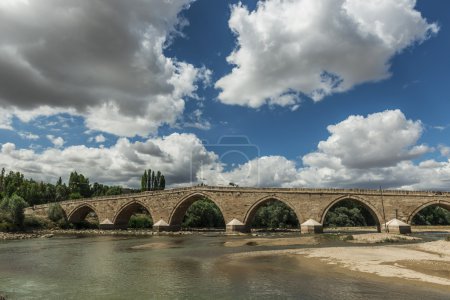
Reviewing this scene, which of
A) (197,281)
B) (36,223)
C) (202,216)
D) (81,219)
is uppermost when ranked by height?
(202,216)

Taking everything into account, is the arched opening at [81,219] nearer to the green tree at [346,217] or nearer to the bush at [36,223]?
the bush at [36,223]

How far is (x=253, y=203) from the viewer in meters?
51.6

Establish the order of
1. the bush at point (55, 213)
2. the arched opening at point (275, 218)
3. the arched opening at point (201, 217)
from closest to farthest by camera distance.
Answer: the arched opening at point (275, 218), the arched opening at point (201, 217), the bush at point (55, 213)

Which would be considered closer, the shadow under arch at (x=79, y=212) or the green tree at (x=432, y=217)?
the shadow under arch at (x=79, y=212)

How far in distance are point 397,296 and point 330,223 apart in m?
63.0

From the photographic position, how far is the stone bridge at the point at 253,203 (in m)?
44.2

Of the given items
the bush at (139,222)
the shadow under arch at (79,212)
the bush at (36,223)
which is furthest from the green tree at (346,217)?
the bush at (36,223)

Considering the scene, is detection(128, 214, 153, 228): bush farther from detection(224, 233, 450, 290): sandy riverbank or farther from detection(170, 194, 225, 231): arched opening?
detection(224, 233, 450, 290): sandy riverbank

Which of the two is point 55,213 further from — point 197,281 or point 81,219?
point 197,281

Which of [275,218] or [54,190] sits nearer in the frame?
[275,218]

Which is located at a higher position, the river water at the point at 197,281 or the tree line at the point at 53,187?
the tree line at the point at 53,187

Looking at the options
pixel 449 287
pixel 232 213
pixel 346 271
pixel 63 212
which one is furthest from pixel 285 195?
pixel 63 212

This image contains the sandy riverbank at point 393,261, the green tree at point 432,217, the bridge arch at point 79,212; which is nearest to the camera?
the sandy riverbank at point 393,261

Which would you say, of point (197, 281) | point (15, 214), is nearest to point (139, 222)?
point (15, 214)
